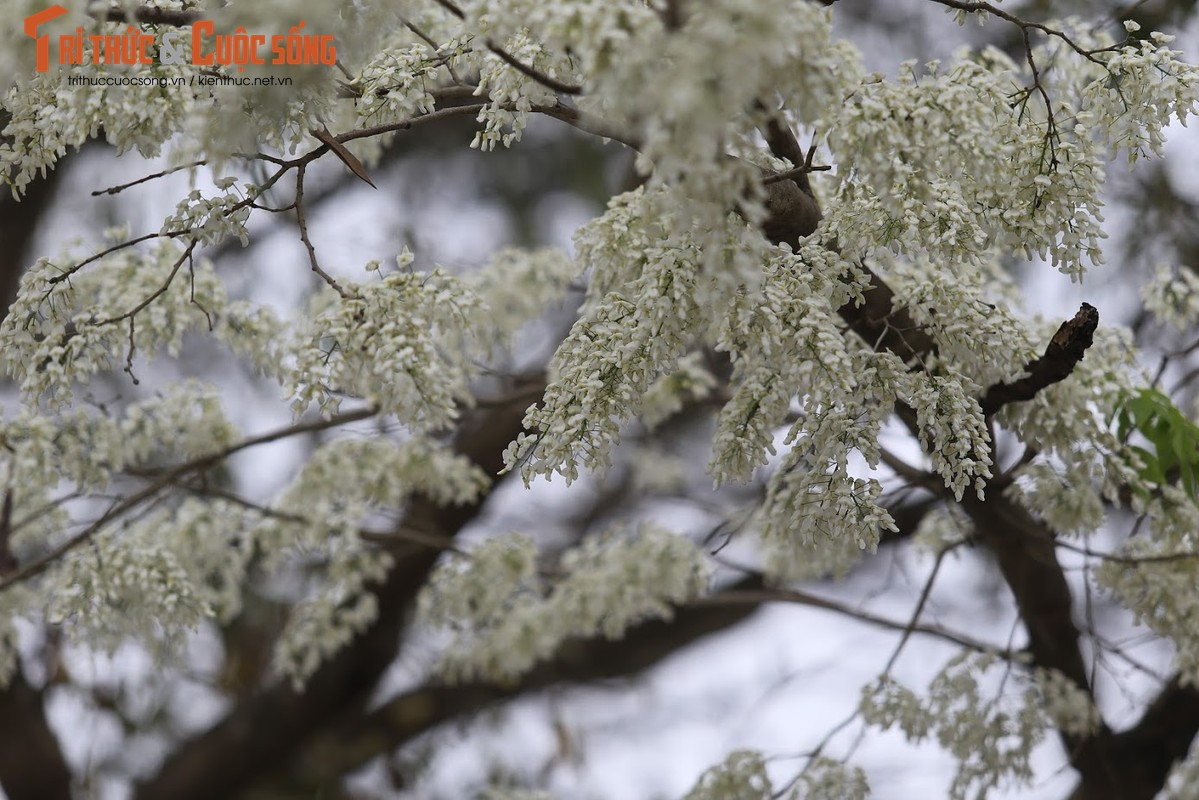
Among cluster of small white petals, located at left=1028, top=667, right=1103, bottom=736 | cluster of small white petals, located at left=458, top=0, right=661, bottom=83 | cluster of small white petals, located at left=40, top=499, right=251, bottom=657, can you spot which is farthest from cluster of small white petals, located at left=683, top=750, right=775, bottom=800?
cluster of small white petals, located at left=458, top=0, right=661, bottom=83

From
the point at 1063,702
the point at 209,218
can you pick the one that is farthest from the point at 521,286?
the point at 1063,702

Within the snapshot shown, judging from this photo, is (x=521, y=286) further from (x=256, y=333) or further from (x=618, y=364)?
(x=618, y=364)

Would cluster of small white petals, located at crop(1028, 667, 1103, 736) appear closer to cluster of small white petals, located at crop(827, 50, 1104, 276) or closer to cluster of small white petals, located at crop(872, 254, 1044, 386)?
Result: cluster of small white petals, located at crop(872, 254, 1044, 386)

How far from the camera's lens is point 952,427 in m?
1.97

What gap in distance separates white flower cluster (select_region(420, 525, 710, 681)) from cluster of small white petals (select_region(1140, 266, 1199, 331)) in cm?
141

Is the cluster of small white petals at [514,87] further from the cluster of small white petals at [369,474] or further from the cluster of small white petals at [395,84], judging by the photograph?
the cluster of small white petals at [369,474]

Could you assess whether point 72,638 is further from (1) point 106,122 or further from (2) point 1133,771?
(2) point 1133,771

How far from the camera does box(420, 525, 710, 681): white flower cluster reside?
343 cm

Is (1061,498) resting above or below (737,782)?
above

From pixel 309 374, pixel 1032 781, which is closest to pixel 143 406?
pixel 309 374

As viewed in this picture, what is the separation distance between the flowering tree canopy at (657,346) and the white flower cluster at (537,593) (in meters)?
0.01

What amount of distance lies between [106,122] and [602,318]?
0.89 m

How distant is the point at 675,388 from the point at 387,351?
125cm

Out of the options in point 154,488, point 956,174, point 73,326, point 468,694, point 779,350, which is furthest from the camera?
point 468,694
